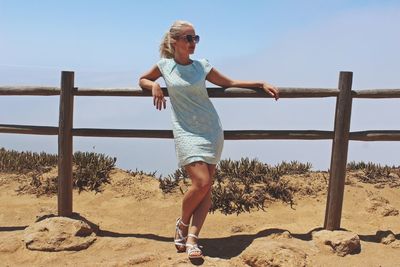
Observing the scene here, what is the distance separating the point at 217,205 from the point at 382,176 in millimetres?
2846

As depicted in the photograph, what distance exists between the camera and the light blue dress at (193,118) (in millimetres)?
4504

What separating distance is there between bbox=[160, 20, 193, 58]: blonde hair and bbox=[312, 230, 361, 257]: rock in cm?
235

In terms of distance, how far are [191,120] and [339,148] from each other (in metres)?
1.73

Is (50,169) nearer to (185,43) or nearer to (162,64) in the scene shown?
(162,64)

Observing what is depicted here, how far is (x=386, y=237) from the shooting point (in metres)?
5.50

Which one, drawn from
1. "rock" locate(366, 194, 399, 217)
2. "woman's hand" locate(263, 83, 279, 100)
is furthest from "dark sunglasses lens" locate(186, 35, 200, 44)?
"rock" locate(366, 194, 399, 217)

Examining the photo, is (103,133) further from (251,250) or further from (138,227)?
(251,250)

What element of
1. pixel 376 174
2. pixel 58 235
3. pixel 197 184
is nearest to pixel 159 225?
pixel 58 235

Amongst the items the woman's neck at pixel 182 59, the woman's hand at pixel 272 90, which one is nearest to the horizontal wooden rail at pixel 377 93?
the woman's hand at pixel 272 90

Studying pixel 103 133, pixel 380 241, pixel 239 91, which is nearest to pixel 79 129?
pixel 103 133

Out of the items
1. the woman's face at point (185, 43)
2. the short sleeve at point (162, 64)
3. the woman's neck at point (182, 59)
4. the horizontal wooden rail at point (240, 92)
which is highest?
the woman's face at point (185, 43)

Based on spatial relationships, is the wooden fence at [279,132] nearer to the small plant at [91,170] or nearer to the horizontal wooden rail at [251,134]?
the horizontal wooden rail at [251,134]

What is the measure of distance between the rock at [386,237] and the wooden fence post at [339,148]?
1.66 ft

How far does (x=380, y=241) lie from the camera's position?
217 inches
